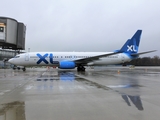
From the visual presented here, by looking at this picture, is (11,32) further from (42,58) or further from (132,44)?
(132,44)

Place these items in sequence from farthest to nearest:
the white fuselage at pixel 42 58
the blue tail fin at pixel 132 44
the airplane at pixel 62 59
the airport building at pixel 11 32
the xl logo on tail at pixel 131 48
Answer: the airport building at pixel 11 32
the xl logo on tail at pixel 131 48
the blue tail fin at pixel 132 44
the white fuselage at pixel 42 58
the airplane at pixel 62 59

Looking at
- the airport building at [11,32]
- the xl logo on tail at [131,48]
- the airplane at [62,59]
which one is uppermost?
the airport building at [11,32]

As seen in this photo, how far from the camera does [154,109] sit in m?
4.58

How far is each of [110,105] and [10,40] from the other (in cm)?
3608

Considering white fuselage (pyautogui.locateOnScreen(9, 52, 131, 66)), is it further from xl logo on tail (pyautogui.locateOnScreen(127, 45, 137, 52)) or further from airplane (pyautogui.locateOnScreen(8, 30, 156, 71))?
xl logo on tail (pyautogui.locateOnScreen(127, 45, 137, 52))

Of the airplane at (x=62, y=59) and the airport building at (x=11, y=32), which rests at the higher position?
the airport building at (x=11, y=32)

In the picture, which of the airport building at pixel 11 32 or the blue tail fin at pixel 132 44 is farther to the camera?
the airport building at pixel 11 32

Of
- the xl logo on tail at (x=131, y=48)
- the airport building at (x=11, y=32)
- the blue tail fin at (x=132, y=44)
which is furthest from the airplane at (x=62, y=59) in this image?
the airport building at (x=11, y=32)

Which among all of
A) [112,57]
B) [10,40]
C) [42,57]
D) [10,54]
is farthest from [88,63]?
[10,54]

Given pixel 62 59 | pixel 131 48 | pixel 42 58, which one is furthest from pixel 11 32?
pixel 131 48

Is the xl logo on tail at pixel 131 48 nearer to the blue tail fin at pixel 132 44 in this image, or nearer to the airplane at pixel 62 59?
the blue tail fin at pixel 132 44

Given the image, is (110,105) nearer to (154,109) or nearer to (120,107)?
(120,107)

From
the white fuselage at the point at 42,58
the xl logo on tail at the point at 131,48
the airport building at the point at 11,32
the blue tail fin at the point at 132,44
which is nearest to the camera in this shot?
the white fuselage at the point at 42,58

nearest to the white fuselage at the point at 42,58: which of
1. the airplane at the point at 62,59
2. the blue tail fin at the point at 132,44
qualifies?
the airplane at the point at 62,59
